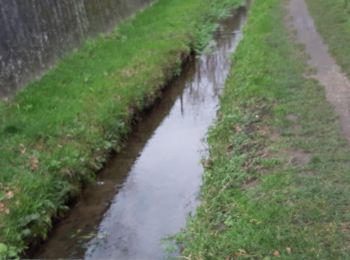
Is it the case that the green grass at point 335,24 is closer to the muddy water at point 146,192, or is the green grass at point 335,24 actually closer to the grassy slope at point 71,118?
the muddy water at point 146,192

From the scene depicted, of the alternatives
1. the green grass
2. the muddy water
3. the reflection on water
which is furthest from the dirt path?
the reflection on water

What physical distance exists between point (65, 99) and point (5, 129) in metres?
1.92

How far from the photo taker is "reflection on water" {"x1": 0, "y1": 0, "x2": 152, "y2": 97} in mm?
11698

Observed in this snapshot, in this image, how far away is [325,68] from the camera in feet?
42.0

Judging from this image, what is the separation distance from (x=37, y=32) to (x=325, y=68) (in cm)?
587

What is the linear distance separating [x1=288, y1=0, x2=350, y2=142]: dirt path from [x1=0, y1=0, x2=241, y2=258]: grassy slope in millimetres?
3101

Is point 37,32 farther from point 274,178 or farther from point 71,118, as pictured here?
point 274,178

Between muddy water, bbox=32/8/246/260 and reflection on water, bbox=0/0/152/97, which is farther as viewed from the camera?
reflection on water, bbox=0/0/152/97

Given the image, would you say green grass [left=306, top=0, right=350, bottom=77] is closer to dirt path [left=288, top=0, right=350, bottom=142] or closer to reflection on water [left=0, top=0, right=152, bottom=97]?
dirt path [left=288, top=0, right=350, bottom=142]

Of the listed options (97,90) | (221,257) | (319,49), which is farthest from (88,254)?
(319,49)

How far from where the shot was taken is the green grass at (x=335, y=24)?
543 inches

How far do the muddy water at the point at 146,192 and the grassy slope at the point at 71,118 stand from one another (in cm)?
28

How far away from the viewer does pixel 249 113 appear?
1038 cm

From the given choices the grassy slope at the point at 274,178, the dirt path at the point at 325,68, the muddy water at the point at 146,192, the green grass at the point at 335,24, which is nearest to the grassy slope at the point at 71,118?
the muddy water at the point at 146,192
